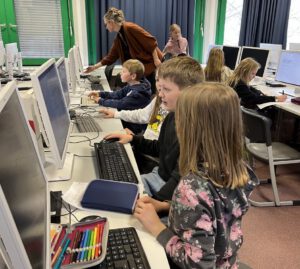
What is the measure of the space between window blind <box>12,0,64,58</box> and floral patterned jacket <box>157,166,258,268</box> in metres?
4.54

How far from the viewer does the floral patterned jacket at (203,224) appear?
83 cm

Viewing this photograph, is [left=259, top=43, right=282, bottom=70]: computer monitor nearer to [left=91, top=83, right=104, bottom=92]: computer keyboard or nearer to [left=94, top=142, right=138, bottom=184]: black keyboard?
[left=91, top=83, right=104, bottom=92]: computer keyboard

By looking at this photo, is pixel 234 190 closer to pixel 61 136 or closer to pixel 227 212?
pixel 227 212

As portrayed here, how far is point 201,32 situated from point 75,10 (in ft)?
6.97

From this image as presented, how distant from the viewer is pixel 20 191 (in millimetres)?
615

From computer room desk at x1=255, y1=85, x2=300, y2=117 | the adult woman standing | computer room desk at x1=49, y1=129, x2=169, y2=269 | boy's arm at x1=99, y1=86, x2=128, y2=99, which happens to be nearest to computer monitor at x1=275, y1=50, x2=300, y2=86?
computer room desk at x1=255, y1=85, x2=300, y2=117

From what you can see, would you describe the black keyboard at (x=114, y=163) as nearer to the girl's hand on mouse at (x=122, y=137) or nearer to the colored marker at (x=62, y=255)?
the girl's hand on mouse at (x=122, y=137)

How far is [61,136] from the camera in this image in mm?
1310

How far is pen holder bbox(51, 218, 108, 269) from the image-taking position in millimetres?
775

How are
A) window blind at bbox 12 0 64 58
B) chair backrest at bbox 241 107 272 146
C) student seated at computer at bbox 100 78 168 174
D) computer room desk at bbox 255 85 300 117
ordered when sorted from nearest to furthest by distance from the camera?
student seated at computer at bbox 100 78 168 174
chair backrest at bbox 241 107 272 146
computer room desk at bbox 255 85 300 117
window blind at bbox 12 0 64 58

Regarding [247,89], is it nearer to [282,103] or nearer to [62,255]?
[282,103]

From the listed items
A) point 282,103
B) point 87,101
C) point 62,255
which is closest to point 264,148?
point 282,103

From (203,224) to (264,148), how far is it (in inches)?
73.2

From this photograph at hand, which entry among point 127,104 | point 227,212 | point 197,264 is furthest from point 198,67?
point 127,104
